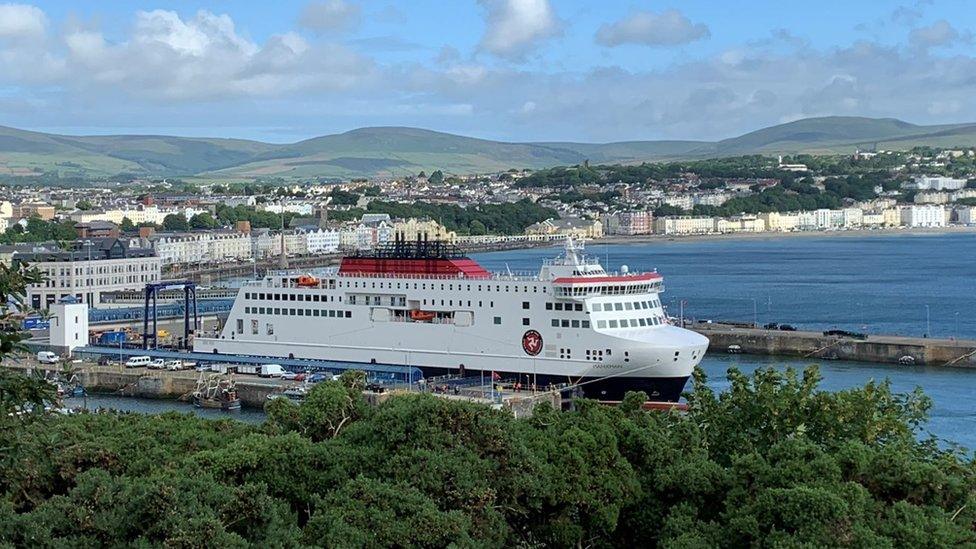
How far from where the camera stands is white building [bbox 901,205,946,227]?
148 metres

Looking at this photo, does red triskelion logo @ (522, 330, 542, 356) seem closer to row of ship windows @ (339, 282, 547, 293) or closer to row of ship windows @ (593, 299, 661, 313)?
row of ship windows @ (339, 282, 547, 293)

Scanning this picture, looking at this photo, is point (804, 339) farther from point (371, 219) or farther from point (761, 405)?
point (371, 219)

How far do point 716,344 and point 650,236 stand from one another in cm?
9081

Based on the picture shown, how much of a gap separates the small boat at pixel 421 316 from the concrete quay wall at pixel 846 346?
42.3ft

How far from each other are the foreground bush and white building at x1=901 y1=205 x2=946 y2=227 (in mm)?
137139

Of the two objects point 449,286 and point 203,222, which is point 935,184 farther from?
point 449,286

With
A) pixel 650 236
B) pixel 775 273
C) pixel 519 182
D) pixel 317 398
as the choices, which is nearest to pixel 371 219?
pixel 650 236

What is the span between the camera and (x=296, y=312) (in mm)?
32781

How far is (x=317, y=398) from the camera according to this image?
1541cm

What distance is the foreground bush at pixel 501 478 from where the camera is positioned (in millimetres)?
11305

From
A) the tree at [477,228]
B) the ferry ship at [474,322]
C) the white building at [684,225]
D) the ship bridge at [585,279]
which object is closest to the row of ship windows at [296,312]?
the ferry ship at [474,322]

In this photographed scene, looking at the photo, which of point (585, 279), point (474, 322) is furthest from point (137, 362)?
point (585, 279)

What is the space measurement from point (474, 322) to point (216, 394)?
5517mm

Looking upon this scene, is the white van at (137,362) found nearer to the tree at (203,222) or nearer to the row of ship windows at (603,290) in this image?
the row of ship windows at (603,290)
